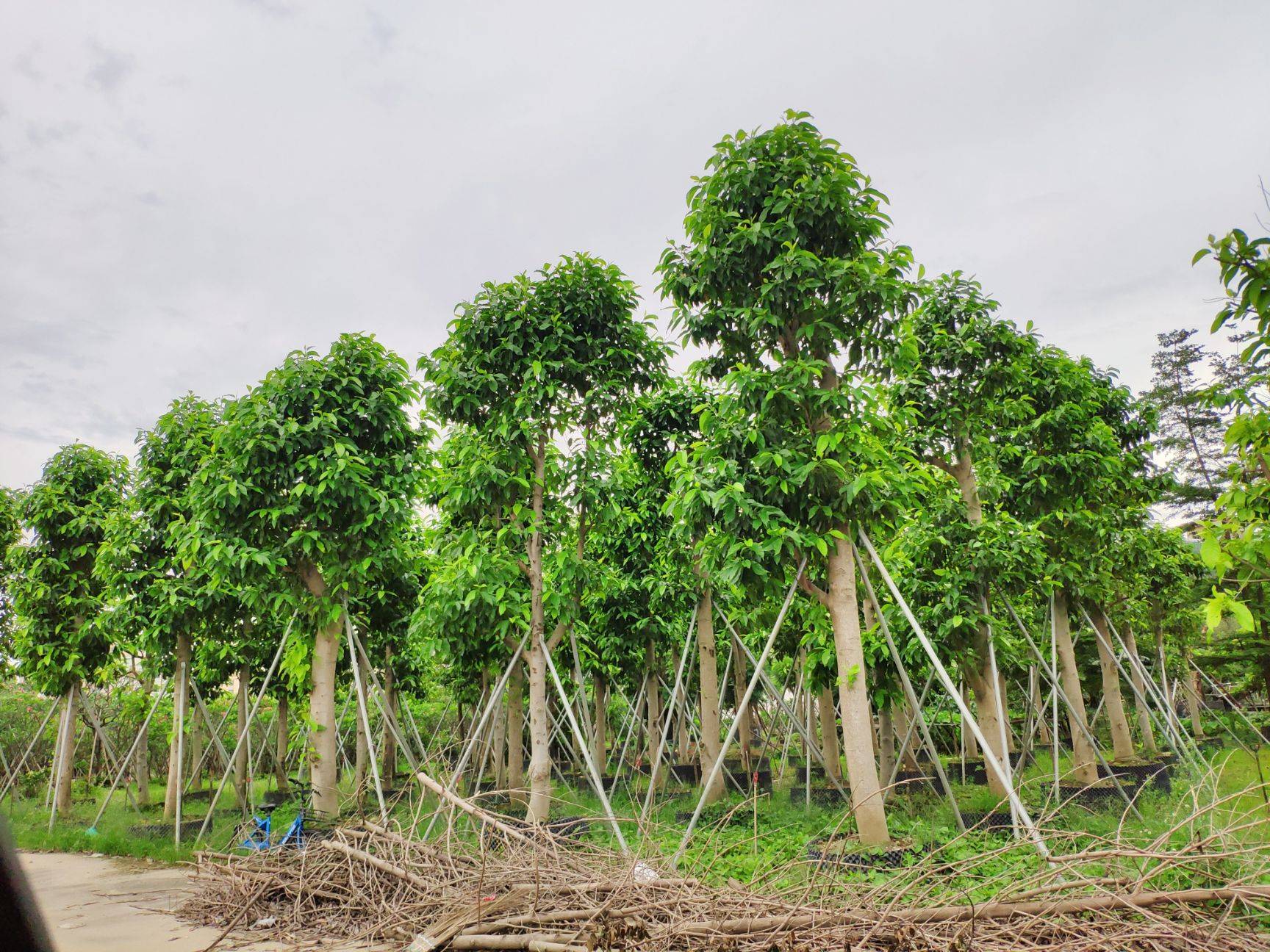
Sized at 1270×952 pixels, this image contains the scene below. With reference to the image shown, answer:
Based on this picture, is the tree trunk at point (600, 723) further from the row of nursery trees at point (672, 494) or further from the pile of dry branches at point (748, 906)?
the pile of dry branches at point (748, 906)

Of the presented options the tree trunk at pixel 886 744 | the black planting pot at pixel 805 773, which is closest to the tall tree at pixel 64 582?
the tree trunk at pixel 886 744

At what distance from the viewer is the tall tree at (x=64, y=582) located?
12.3 m

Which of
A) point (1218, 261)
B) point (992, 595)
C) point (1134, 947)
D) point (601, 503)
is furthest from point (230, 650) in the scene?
point (1218, 261)

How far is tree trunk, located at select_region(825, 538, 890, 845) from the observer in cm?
643

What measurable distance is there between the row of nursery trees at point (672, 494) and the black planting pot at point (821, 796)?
561mm

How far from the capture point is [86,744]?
21203 millimetres

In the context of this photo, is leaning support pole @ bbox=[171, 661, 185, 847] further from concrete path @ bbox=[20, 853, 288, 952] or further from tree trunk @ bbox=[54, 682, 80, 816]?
tree trunk @ bbox=[54, 682, 80, 816]

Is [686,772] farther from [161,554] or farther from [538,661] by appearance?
[161,554]

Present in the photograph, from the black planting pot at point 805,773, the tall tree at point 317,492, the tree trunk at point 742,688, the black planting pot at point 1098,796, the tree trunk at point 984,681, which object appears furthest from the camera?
the black planting pot at point 805,773

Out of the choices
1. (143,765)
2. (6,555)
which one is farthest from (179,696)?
(6,555)

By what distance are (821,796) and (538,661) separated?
480 centimetres

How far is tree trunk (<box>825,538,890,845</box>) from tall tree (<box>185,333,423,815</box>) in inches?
196

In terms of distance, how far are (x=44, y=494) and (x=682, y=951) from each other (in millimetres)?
13048

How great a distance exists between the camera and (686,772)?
47.5 ft
